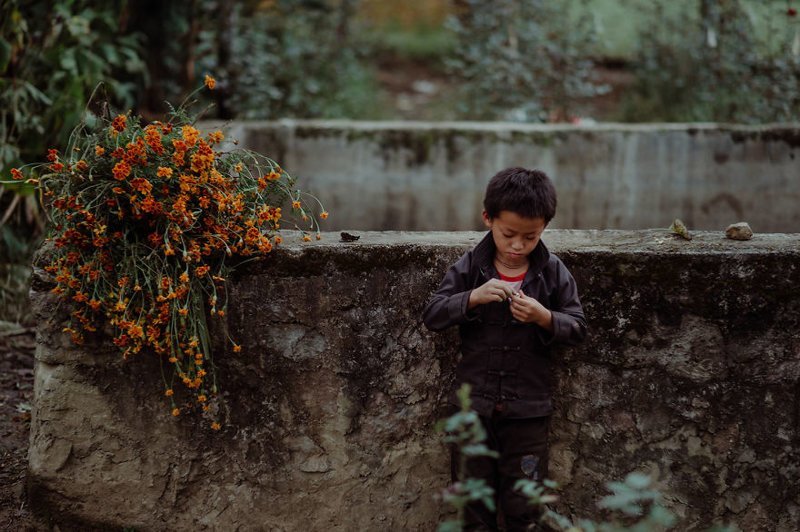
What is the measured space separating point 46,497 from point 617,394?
1.79m

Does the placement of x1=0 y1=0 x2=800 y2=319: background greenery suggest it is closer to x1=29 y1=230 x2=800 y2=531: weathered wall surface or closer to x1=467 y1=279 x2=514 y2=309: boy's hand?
x1=29 y1=230 x2=800 y2=531: weathered wall surface

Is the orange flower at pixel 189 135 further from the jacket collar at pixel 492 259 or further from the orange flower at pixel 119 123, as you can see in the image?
the jacket collar at pixel 492 259

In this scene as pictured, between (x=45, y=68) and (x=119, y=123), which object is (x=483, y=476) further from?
(x=45, y=68)

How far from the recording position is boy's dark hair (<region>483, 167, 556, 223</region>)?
217 cm

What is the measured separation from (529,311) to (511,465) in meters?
0.48

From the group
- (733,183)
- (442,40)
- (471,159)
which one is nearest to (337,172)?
(471,159)

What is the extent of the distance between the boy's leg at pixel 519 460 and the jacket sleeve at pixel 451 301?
33 centimetres

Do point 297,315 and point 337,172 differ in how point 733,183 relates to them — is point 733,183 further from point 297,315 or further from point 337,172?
point 297,315

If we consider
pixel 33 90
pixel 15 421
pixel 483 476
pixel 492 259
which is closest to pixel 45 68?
pixel 33 90

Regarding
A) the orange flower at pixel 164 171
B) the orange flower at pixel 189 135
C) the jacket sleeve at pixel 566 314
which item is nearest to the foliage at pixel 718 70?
the jacket sleeve at pixel 566 314

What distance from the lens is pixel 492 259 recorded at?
92.3 inches

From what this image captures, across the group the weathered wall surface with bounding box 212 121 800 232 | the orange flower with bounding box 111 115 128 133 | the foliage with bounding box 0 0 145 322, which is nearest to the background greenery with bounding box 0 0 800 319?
the foliage with bounding box 0 0 145 322

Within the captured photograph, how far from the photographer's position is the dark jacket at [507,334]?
2256 millimetres

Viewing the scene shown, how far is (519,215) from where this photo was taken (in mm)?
2188
